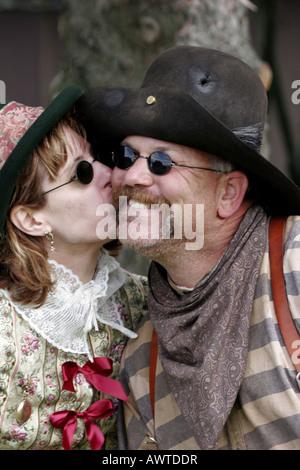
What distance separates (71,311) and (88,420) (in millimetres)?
495

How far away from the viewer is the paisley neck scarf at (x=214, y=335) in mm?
2439

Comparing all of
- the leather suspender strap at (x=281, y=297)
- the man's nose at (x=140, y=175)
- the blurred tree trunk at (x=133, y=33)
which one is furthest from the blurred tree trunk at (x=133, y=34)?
the leather suspender strap at (x=281, y=297)

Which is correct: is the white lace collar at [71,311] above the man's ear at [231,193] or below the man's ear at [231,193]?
below

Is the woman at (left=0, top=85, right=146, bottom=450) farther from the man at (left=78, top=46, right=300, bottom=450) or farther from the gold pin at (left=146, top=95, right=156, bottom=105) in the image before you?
the gold pin at (left=146, top=95, right=156, bottom=105)

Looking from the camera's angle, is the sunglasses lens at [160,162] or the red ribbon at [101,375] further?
the red ribbon at [101,375]

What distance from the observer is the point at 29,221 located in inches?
110

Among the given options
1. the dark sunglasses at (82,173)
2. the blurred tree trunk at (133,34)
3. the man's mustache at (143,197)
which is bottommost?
the man's mustache at (143,197)

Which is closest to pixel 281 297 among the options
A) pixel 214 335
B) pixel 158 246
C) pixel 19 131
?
pixel 214 335

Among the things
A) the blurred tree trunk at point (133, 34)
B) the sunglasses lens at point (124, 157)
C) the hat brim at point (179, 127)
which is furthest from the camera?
the blurred tree trunk at point (133, 34)

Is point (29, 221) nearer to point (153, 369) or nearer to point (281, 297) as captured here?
point (153, 369)

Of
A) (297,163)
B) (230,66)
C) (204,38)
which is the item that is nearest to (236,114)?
(230,66)

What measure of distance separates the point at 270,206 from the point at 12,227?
1.10 meters

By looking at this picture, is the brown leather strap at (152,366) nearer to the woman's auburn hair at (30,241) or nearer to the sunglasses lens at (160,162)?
the woman's auburn hair at (30,241)
